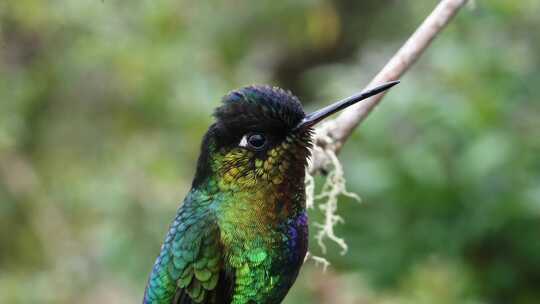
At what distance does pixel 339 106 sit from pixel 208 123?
3112 millimetres

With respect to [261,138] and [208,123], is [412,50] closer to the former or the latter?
[261,138]

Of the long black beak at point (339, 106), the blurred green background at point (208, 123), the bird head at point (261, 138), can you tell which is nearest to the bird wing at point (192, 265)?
the bird head at point (261, 138)

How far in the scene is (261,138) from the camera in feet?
8.64

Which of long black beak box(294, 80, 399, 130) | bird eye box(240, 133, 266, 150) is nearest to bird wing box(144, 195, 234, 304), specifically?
bird eye box(240, 133, 266, 150)

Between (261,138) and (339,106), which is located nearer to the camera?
(339,106)

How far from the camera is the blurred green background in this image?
14.9 feet

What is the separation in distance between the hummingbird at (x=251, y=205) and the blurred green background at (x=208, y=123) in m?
1.05

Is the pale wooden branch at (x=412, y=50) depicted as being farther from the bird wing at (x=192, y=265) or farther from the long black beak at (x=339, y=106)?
the bird wing at (x=192, y=265)

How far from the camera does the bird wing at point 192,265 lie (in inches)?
105

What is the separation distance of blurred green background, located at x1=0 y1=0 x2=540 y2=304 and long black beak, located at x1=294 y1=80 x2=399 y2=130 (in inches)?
48.7

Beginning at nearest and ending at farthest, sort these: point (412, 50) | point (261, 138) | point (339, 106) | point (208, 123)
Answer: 1. point (339, 106)
2. point (261, 138)
3. point (412, 50)
4. point (208, 123)

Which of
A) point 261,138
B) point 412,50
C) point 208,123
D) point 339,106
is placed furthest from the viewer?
point 208,123

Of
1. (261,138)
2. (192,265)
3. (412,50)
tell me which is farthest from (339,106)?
(192,265)

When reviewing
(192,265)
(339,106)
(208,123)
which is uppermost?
(208,123)
